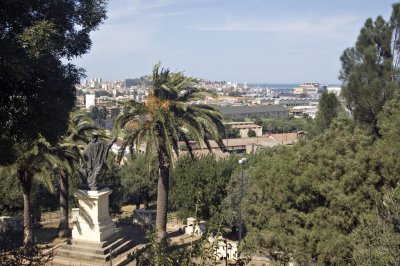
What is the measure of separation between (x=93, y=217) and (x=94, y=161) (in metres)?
1.89

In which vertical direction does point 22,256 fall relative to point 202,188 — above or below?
above

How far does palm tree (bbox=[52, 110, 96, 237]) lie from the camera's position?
15.2 m

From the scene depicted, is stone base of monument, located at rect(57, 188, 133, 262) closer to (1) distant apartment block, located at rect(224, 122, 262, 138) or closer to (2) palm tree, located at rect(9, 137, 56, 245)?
(2) palm tree, located at rect(9, 137, 56, 245)

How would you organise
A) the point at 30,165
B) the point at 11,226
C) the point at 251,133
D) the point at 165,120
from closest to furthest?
the point at 30,165, the point at 165,120, the point at 11,226, the point at 251,133

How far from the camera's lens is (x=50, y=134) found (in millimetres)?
7977

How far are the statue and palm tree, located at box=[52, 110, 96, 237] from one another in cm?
58

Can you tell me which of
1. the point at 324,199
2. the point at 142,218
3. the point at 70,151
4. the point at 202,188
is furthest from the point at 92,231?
the point at 324,199

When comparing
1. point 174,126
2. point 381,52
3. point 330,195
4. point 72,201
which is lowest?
point 72,201

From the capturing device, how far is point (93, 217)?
47.3 feet

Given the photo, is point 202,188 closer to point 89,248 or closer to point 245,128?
point 89,248

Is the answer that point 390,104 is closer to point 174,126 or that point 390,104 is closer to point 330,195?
point 330,195

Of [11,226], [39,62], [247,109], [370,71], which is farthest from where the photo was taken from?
[247,109]

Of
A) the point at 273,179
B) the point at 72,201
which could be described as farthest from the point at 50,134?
the point at 72,201

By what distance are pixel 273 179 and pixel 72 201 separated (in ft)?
47.1
